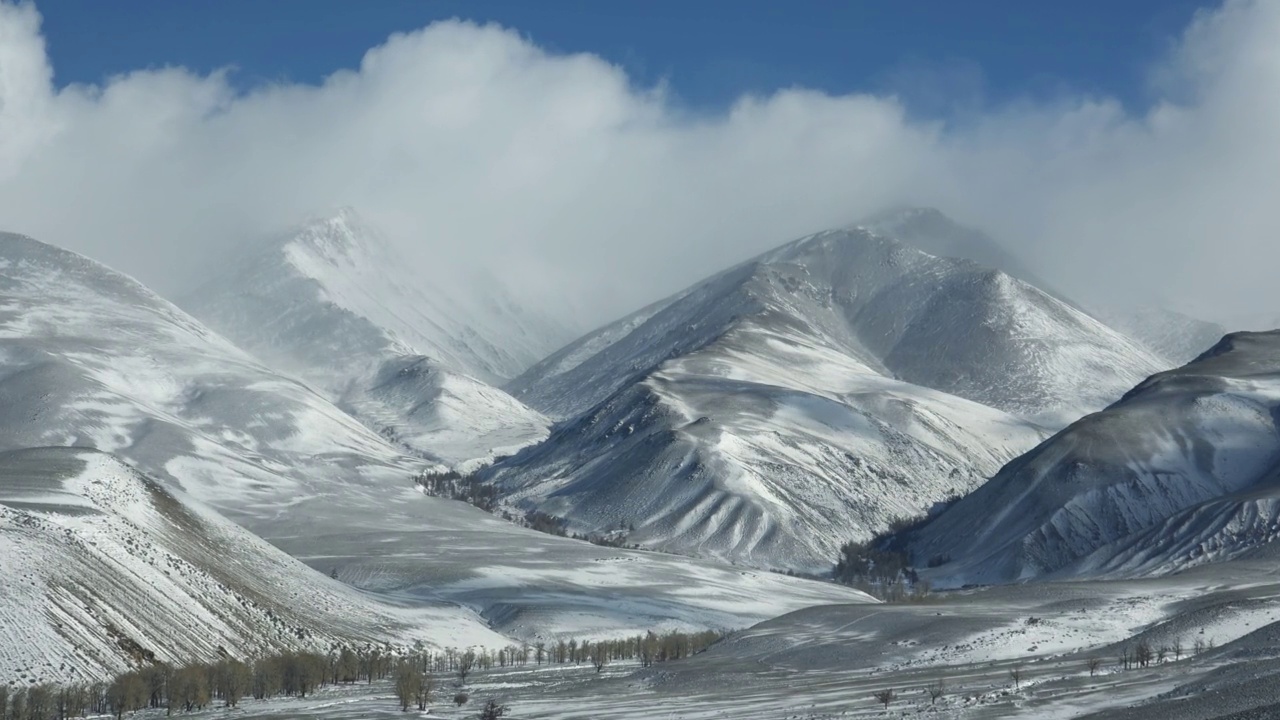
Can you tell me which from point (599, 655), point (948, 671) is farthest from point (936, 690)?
point (599, 655)

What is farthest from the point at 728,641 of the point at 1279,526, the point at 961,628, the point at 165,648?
the point at 1279,526

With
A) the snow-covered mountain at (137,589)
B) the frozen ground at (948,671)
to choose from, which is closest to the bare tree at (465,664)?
the frozen ground at (948,671)

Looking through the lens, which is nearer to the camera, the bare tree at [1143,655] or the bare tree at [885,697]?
the bare tree at [885,697]

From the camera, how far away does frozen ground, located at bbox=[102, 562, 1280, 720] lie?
7081 centimetres

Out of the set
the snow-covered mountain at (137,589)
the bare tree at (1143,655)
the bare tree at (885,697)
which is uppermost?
the snow-covered mountain at (137,589)

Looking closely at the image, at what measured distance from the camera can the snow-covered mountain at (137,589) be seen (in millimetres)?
109125

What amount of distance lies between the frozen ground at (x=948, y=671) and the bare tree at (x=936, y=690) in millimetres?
430

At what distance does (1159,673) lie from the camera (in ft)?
258

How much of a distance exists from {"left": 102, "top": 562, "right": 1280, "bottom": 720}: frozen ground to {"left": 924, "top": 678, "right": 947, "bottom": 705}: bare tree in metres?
0.43

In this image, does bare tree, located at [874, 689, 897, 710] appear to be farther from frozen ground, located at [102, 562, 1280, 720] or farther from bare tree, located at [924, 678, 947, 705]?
bare tree, located at [924, 678, 947, 705]

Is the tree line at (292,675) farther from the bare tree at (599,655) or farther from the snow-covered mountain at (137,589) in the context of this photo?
the snow-covered mountain at (137,589)

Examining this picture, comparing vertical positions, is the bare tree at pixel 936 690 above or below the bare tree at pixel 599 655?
below

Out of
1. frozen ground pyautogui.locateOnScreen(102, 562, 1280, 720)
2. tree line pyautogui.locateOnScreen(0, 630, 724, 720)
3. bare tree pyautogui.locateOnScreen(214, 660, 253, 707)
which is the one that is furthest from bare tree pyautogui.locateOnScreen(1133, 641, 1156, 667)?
bare tree pyautogui.locateOnScreen(214, 660, 253, 707)

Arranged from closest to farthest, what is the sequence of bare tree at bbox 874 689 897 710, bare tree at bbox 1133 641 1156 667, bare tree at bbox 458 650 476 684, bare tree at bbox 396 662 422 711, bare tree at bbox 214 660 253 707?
bare tree at bbox 874 689 897 710, bare tree at bbox 1133 641 1156 667, bare tree at bbox 396 662 422 711, bare tree at bbox 214 660 253 707, bare tree at bbox 458 650 476 684
